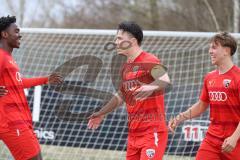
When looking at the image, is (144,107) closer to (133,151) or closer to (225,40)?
(133,151)

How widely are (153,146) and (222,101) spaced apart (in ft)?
2.58

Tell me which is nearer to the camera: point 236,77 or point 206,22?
point 236,77

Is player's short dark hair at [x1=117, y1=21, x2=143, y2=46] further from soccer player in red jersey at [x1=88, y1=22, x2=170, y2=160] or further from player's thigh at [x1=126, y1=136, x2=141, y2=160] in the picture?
player's thigh at [x1=126, y1=136, x2=141, y2=160]

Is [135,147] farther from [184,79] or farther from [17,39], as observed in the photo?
[184,79]

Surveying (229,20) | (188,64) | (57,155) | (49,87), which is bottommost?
(57,155)

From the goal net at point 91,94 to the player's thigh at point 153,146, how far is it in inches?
151

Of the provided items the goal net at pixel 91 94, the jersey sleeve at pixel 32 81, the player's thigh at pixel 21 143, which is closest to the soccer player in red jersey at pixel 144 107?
the player's thigh at pixel 21 143

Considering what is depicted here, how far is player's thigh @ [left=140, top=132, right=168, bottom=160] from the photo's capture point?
598 cm

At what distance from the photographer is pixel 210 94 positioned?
20.1ft

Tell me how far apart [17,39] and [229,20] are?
10970mm

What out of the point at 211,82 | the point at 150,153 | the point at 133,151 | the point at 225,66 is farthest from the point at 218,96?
the point at 133,151

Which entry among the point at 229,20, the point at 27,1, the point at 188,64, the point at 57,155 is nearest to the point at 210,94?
the point at 188,64

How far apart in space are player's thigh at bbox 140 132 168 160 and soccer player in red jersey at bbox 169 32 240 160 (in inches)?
15.0

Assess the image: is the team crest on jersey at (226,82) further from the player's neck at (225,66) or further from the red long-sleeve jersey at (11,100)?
the red long-sleeve jersey at (11,100)
